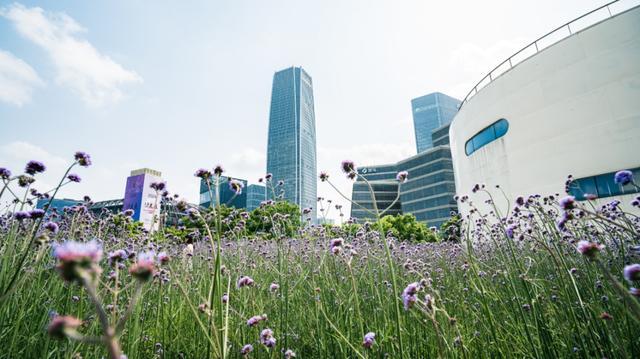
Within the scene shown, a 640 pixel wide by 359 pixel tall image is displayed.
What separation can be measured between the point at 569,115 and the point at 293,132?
403 ft

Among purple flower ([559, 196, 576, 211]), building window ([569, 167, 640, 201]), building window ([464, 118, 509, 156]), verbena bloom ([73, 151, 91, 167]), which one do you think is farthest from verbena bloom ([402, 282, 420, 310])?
building window ([464, 118, 509, 156])

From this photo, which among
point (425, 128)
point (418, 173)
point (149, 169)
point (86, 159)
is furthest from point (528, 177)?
point (425, 128)

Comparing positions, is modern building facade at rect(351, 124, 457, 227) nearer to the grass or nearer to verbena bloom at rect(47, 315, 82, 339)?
the grass

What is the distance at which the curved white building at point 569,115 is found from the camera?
39.7 feet

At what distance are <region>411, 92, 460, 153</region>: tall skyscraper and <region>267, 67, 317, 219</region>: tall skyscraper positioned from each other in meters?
51.6

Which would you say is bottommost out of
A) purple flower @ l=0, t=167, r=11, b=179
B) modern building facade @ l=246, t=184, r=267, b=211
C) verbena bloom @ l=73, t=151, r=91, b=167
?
purple flower @ l=0, t=167, r=11, b=179

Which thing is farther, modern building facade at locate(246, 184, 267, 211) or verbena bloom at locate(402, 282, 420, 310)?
modern building facade at locate(246, 184, 267, 211)

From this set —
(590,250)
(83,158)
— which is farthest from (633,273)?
(83,158)

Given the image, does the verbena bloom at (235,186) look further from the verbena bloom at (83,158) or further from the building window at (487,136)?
the building window at (487,136)

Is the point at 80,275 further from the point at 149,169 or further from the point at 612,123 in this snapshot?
the point at 149,169

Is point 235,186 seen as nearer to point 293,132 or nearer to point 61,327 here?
point 61,327

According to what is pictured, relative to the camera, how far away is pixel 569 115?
1385cm

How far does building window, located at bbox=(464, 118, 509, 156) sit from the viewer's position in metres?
17.2

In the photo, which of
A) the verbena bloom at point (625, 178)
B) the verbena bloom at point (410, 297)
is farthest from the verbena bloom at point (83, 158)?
the verbena bloom at point (625, 178)
